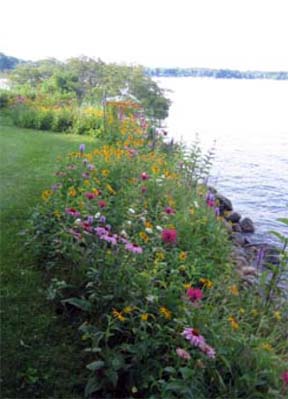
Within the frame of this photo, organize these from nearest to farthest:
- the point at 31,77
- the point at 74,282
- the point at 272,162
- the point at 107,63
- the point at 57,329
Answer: the point at 57,329, the point at 74,282, the point at 272,162, the point at 31,77, the point at 107,63

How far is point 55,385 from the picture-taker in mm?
1781

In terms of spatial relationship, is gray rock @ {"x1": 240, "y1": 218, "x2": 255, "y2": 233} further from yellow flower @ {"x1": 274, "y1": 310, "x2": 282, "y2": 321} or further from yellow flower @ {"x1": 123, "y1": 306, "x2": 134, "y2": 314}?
yellow flower @ {"x1": 123, "y1": 306, "x2": 134, "y2": 314}

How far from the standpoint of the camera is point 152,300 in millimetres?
1918

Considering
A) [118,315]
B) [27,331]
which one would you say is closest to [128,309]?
[118,315]

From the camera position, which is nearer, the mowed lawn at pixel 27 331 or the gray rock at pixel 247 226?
the mowed lawn at pixel 27 331

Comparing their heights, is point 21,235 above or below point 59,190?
below

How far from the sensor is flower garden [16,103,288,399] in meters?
1.74

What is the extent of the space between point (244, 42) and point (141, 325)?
13903 mm

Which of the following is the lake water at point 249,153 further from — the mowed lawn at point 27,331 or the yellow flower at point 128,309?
the yellow flower at point 128,309

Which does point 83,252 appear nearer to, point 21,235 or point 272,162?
point 21,235

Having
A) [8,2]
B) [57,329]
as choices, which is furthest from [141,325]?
[8,2]

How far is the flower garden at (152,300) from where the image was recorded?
1.74 meters

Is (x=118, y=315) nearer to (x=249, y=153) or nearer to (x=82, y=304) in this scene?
(x=82, y=304)

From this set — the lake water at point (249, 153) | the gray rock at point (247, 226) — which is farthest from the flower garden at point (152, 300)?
the gray rock at point (247, 226)
